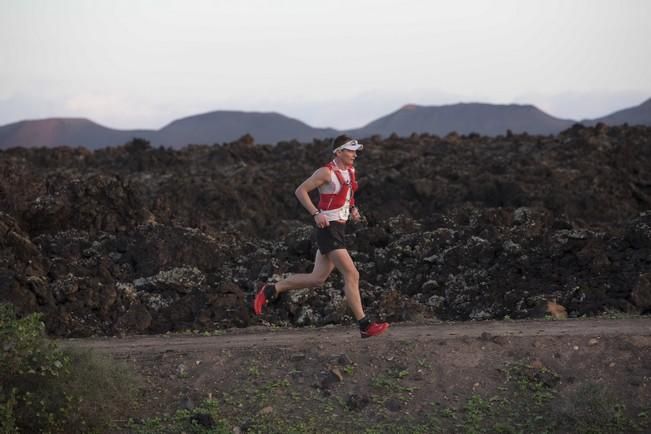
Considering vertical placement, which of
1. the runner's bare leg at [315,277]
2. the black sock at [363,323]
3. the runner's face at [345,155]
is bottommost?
the black sock at [363,323]

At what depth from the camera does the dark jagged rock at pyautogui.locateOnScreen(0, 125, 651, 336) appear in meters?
11.8

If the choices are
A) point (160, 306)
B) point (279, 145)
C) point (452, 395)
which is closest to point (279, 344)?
point (452, 395)

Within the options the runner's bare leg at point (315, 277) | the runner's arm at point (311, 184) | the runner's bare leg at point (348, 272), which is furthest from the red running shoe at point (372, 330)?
the runner's arm at point (311, 184)

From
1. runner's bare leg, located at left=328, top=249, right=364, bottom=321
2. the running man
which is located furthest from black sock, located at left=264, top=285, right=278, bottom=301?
runner's bare leg, located at left=328, top=249, right=364, bottom=321

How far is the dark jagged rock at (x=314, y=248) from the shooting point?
38.9 feet

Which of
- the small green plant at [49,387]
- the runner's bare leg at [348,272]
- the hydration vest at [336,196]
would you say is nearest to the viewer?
the small green plant at [49,387]

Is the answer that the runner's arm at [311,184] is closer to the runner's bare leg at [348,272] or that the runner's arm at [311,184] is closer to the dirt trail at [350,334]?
the runner's bare leg at [348,272]

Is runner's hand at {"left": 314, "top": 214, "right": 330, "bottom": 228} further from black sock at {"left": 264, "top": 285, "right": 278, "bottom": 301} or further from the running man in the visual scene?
black sock at {"left": 264, "top": 285, "right": 278, "bottom": 301}

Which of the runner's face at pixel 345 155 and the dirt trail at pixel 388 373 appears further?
the runner's face at pixel 345 155

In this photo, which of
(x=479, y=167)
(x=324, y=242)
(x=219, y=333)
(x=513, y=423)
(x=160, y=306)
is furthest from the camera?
Result: (x=479, y=167)

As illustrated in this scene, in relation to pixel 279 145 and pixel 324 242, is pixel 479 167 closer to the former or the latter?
pixel 279 145

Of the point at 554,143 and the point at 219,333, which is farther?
the point at 554,143

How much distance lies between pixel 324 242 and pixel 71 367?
2.54 meters

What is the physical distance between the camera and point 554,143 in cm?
3012
